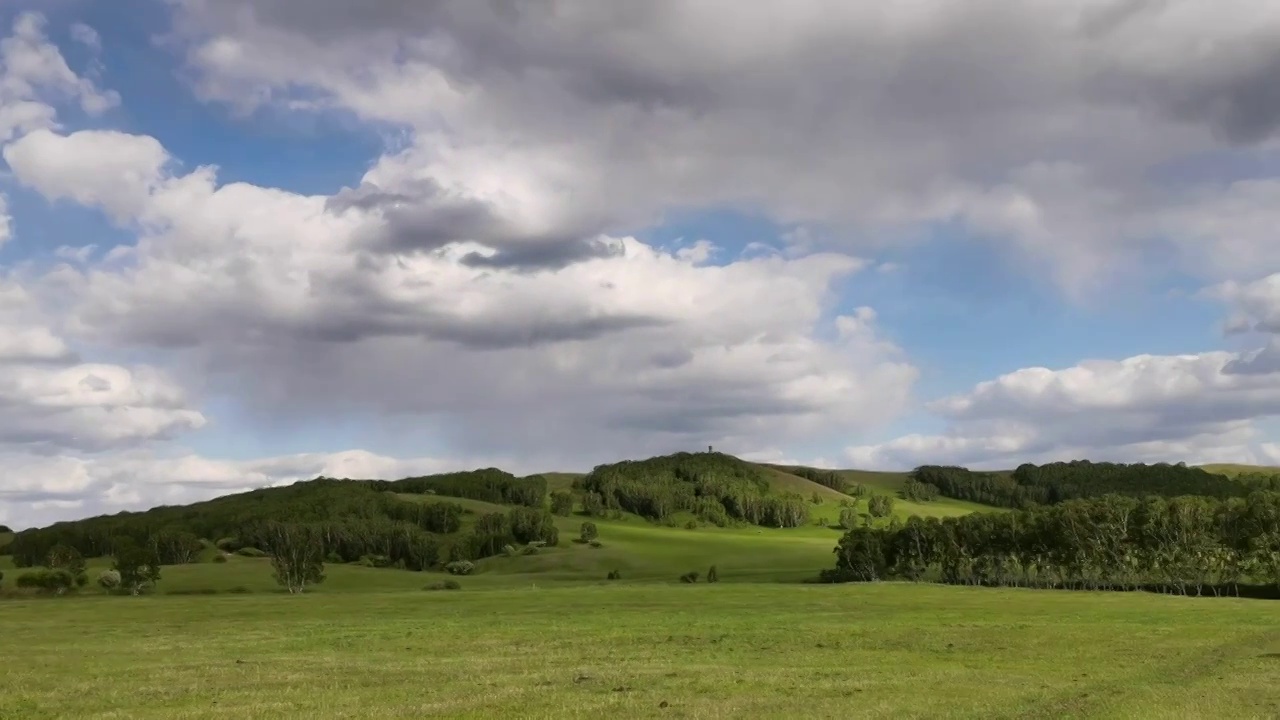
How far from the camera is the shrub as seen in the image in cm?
16050

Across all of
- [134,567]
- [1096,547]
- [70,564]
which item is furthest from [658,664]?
[70,564]

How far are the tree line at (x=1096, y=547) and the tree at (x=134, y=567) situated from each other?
395 feet

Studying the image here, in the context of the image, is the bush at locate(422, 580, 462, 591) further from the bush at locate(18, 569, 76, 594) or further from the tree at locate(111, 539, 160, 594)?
the bush at locate(18, 569, 76, 594)

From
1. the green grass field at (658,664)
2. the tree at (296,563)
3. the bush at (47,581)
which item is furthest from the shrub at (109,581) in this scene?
the green grass field at (658,664)

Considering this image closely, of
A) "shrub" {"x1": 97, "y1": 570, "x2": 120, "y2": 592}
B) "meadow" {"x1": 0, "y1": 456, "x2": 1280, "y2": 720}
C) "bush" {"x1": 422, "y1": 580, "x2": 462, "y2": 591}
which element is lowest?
"bush" {"x1": 422, "y1": 580, "x2": 462, "y2": 591}

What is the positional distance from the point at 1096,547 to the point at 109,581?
166m

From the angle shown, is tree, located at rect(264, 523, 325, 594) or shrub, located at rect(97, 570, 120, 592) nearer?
shrub, located at rect(97, 570, 120, 592)

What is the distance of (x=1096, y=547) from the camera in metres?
147

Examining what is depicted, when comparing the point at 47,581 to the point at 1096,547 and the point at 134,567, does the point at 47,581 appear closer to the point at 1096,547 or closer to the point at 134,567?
the point at 134,567

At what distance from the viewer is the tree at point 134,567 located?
5950 inches

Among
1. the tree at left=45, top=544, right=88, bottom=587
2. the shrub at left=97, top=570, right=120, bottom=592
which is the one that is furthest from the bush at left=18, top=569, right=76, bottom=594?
the shrub at left=97, top=570, right=120, bottom=592

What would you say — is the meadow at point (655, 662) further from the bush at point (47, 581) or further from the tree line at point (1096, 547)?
the bush at point (47, 581)

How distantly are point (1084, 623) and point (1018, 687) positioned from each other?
34.8m

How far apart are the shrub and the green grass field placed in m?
93.8
